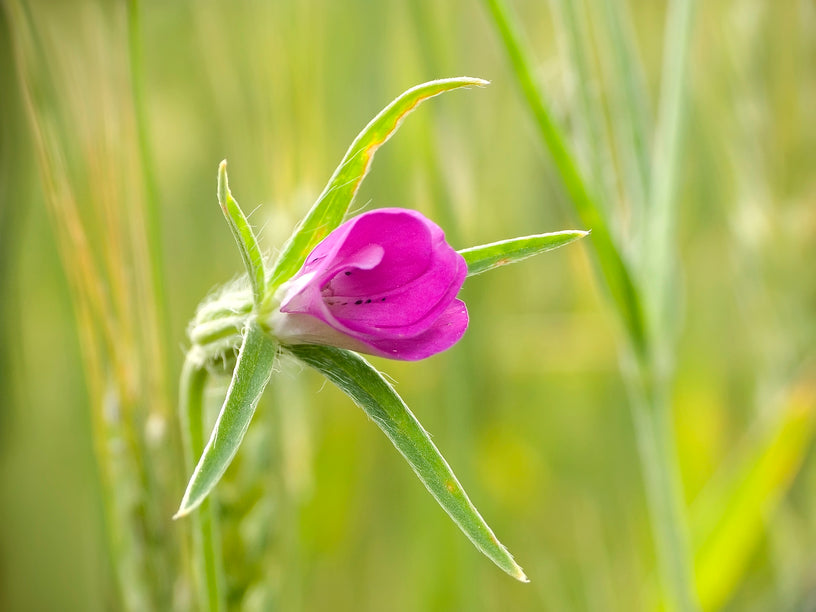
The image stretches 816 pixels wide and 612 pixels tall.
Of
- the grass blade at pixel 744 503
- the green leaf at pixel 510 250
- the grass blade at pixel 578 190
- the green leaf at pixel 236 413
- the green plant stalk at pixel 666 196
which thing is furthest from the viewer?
the grass blade at pixel 744 503

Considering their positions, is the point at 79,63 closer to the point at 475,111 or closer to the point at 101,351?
the point at 101,351

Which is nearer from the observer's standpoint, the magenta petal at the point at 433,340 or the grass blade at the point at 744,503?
the magenta petal at the point at 433,340

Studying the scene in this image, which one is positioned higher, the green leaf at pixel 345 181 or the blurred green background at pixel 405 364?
the green leaf at pixel 345 181

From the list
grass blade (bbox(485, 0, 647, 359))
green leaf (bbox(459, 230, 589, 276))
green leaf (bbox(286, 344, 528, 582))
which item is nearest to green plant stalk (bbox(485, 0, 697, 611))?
grass blade (bbox(485, 0, 647, 359))

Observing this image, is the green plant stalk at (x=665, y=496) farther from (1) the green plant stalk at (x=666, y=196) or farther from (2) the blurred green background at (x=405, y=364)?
(2) the blurred green background at (x=405, y=364)

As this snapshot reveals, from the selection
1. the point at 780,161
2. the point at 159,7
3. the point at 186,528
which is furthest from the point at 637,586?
the point at 159,7

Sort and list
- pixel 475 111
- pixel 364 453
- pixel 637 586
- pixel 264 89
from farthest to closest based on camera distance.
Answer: pixel 475 111 → pixel 364 453 → pixel 637 586 → pixel 264 89

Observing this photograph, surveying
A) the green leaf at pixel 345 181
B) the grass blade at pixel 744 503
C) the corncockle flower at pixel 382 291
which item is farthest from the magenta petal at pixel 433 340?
the grass blade at pixel 744 503
